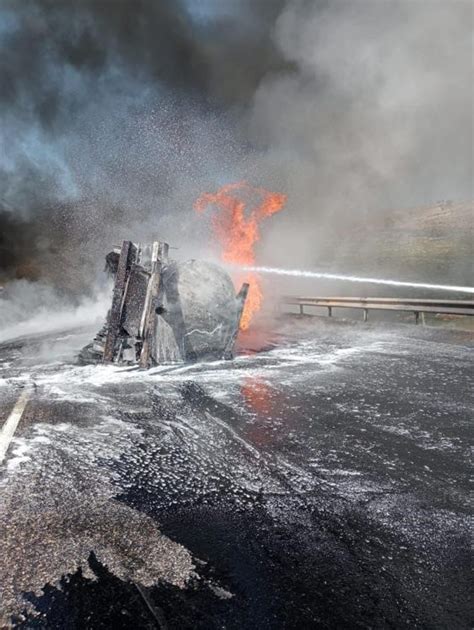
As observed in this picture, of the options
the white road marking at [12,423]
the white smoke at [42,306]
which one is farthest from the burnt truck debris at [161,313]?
the white smoke at [42,306]

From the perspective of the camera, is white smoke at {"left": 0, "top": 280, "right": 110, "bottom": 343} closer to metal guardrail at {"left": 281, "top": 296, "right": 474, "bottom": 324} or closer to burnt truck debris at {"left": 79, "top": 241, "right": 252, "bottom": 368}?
metal guardrail at {"left": 281, "top": 296, "right": 474, "bottom": 324}

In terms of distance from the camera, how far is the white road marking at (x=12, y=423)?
3978 mm

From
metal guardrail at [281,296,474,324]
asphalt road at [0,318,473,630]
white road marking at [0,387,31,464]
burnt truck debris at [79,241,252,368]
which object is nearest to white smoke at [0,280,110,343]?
metal guardrail at [281,296,474,324]

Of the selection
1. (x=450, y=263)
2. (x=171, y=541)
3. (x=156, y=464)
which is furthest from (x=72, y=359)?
(x=450, y=263)

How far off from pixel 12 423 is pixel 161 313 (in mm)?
4239

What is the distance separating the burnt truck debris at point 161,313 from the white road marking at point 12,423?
246 centimetres

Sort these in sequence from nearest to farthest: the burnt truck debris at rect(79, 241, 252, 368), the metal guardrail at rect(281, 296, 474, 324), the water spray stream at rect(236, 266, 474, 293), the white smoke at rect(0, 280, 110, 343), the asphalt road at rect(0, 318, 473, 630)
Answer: the asphalt road at rect(0, 318, 473, 630) < the burnt truck debris at rect(79, 241, 252, 368) < the water spray stream at rect(236, 266, 474, 293) < the metal guardrail at rect(281, 296, 474, 324) < the white smoke at rect(0, 280, 110, 343)

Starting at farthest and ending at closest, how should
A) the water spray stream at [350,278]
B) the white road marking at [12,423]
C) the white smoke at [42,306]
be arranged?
the white smoke at [42,306], the water spray stream at [350,278], the white road marking at [12,423]

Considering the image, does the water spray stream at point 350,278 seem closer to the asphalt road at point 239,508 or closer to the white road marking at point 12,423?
the asphalt road at point 239,508

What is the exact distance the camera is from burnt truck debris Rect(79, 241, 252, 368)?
833cm

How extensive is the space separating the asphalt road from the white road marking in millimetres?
98

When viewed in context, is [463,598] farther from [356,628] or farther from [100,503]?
[100,503]

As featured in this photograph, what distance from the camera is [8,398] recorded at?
591 centimetres

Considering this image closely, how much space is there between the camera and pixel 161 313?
863 cm
